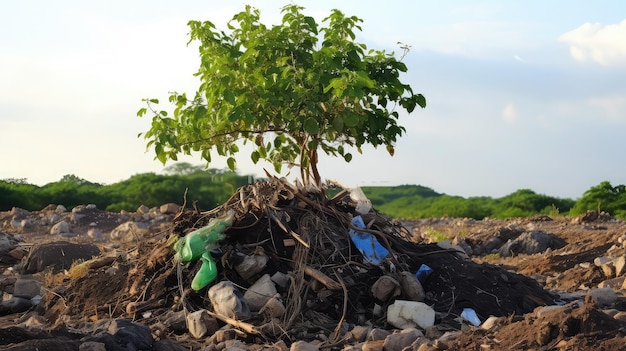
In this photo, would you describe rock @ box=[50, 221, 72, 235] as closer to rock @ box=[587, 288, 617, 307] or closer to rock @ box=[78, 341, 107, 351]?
rock @ box=[78, 341, 107, 351]

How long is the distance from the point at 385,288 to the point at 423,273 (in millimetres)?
625

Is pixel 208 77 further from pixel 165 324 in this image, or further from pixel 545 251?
pixel 545 251

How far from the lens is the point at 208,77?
7938 mm

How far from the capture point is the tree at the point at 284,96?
298 inches

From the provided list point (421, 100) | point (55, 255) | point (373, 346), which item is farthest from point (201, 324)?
point (55, 255)

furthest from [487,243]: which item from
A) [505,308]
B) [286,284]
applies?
[286,284]

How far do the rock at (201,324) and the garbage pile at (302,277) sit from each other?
0.04ft

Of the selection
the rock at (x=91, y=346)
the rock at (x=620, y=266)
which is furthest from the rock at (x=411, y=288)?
the rock at (x=620, y=266)

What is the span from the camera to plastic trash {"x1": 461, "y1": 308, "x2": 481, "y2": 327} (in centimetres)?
653

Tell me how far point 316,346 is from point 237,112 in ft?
8.53

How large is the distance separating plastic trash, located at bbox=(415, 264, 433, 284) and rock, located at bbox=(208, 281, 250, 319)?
5.34 feet

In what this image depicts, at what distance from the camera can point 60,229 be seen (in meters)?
14.8

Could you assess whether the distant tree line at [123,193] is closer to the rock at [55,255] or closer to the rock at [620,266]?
the rock at [55,255]

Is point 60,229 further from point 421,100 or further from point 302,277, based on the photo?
point 302,277
